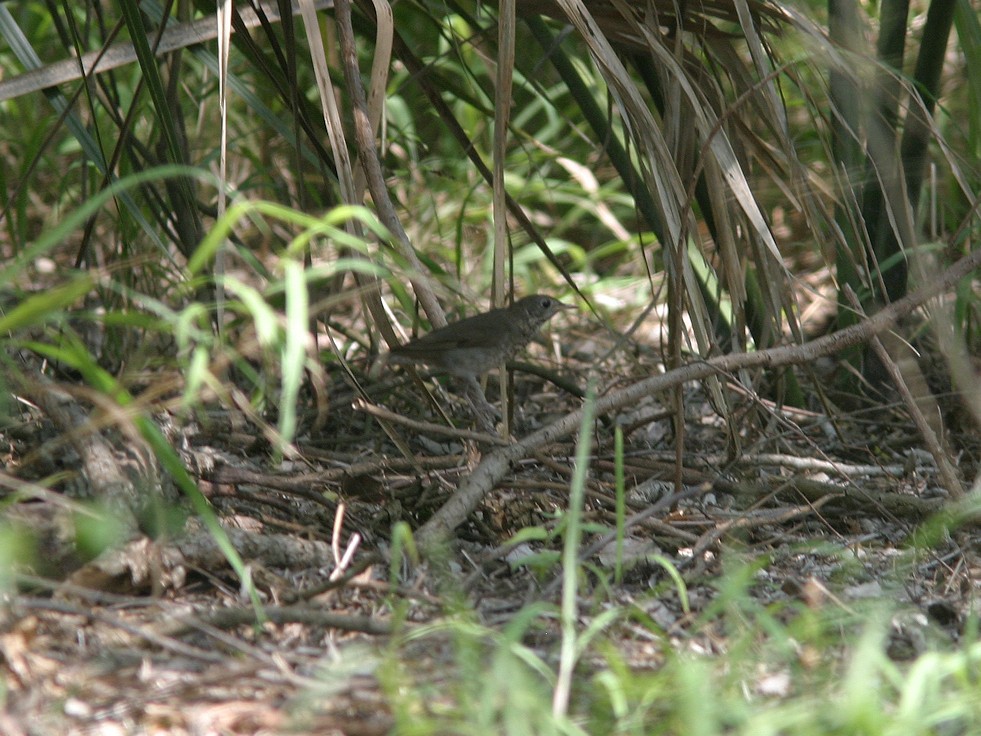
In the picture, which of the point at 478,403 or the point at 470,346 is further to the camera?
the point at 478,403

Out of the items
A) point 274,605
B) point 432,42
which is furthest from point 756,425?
point 432,42

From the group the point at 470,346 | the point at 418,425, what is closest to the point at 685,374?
the point at 418,425

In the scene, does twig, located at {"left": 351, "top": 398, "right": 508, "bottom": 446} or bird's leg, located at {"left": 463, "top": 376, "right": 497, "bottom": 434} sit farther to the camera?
bird's leg, located at {"left": 463, "top": 376, "right": 497, "bottom": 434}

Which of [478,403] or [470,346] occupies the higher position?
[470,346]

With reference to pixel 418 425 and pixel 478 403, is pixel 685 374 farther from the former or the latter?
pixel 478 403

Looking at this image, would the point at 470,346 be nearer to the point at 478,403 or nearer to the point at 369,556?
the point at 478,403

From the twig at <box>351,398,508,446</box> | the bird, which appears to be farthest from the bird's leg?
the twig at <box>351,398,508,446</box>

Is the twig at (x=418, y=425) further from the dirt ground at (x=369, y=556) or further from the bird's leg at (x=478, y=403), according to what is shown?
the bird's leg at (x=478, y=403)

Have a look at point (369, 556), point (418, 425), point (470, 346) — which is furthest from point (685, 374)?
point (470, 346)

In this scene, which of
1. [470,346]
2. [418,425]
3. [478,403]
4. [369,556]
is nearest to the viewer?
[369,556]

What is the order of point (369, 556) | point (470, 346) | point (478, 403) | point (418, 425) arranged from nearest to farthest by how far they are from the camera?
point (369, 556) → point (418, 425) → point (470, 346) → point (478, 403)

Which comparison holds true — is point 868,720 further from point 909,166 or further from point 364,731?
point 909,166

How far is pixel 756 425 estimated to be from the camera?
3.50m

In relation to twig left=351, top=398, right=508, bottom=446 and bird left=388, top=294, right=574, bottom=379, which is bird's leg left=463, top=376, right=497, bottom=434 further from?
twig left=351, top=398, right=508, bottom=446
